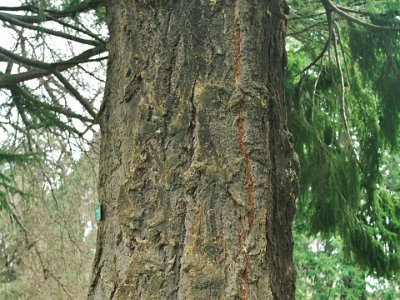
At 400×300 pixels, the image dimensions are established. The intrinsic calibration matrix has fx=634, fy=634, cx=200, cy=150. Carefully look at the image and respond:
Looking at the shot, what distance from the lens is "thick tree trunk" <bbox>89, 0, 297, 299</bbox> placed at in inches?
68.9

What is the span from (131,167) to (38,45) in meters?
3.50

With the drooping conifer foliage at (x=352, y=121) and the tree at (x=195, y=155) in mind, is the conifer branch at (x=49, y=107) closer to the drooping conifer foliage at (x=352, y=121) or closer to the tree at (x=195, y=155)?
the drooping conifer foliage at (x=352, y=121)

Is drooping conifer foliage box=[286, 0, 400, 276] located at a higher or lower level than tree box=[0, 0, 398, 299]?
higher

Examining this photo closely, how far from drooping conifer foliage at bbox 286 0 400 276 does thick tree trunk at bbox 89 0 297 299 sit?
6.05 feet

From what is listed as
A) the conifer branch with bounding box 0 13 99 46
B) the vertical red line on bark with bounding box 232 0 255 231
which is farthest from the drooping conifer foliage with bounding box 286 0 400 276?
the vertical red line on bark with bounding box 232 0 255 231

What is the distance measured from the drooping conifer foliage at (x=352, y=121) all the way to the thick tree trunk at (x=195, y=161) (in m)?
1.84

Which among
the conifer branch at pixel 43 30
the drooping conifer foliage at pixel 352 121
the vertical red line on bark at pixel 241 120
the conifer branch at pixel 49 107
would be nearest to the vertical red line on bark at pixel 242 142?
the vertical red line on bark at pixel 241 120

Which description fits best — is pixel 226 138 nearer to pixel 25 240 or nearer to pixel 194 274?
pixel 194 274

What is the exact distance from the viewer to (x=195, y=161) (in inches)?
71.5

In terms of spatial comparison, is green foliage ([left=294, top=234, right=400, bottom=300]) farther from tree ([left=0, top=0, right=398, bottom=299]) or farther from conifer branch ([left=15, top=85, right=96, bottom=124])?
tree ([left=0, top=0, right=398, bottom=299])

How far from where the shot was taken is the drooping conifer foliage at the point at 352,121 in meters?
3.84

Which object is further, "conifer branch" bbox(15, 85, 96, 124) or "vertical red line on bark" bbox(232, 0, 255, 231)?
"conifer branch" bbox(15, 85, 96, 124)

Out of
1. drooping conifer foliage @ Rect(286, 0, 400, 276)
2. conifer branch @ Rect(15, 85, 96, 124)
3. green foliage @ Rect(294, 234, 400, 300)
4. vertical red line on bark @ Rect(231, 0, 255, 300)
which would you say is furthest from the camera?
green foliage @ Rect(294, 234, 400, 300)

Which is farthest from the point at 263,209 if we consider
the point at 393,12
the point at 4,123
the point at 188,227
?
the point at 4,123
